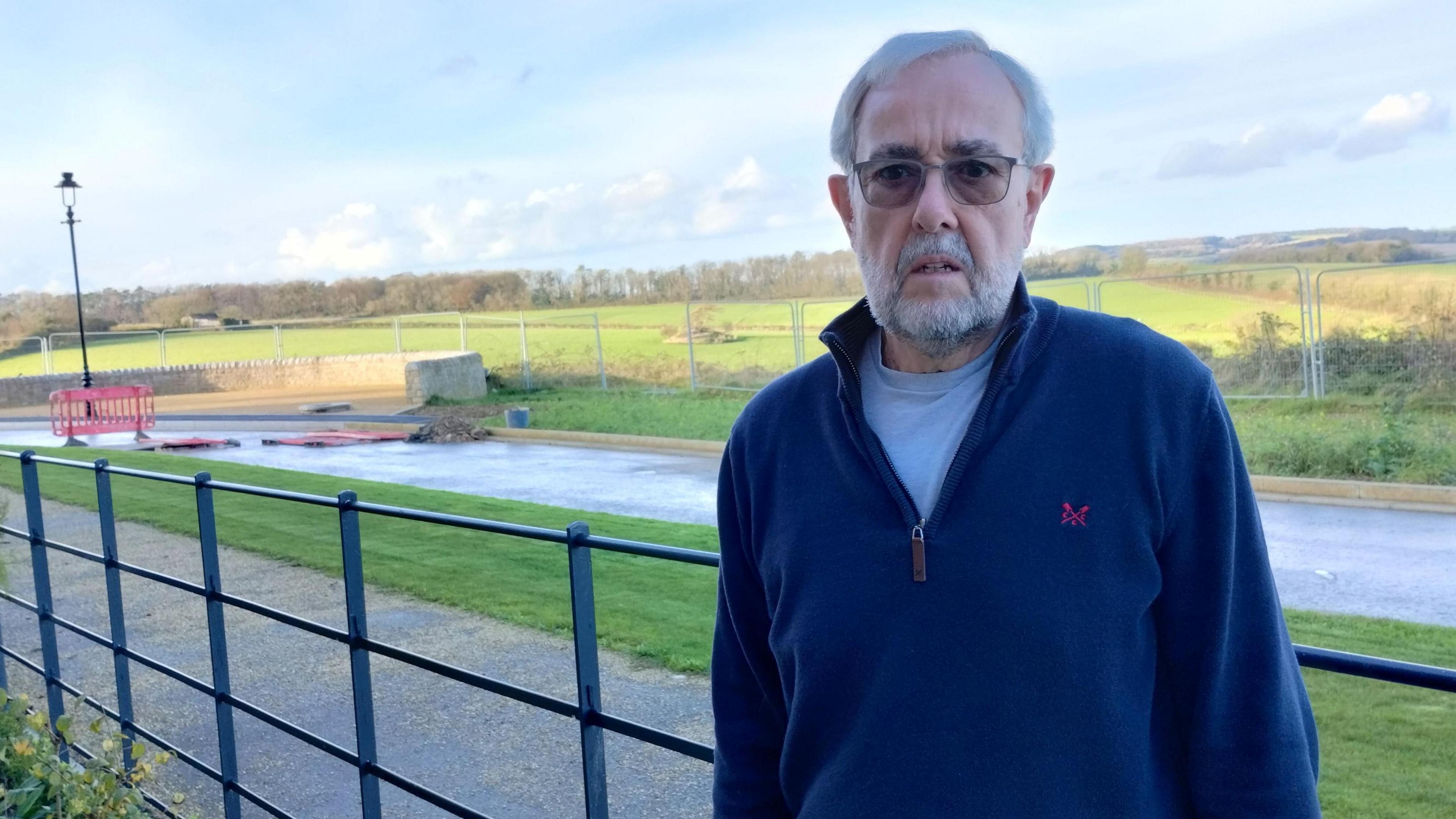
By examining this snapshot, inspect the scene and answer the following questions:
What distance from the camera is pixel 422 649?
19.5 feet

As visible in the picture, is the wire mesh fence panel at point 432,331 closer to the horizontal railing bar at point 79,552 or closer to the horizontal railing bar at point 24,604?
the horizontal railing bar at point 24,604

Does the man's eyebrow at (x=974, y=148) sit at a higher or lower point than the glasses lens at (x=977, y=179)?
higher

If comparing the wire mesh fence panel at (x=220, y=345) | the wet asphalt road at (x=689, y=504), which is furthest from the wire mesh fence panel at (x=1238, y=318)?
the wire mesh fence panel at (x=220, y=345)

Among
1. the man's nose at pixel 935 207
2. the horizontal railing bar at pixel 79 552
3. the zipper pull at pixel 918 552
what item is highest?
the man's nose at pixel 935 207

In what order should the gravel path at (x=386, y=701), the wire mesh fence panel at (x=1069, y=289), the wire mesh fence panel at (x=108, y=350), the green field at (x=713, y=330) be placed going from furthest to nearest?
1. the wire mesh fence panel at (x=108, y=350)
2. the wire mesh fence panel at (x=1069, y=289)
3. the green field at (x=713, y=330)
4. the gravel path at (x=386, y=701)

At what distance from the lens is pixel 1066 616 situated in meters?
1.55

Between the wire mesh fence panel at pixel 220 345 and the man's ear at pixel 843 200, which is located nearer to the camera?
the man's ear at pixel 843 200

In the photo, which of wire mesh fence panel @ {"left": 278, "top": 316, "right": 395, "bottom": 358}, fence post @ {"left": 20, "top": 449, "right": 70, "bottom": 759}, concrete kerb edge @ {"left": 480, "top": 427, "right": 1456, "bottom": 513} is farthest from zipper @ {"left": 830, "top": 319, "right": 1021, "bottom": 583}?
wire mesh fence panel @ {"left": 278, "top": 316, "right": 395, "bottom": 358}

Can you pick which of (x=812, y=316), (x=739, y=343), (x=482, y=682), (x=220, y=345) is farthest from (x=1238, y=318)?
(x=220, y=345)

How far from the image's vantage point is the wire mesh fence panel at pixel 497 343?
31656 millimetres

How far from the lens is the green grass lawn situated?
4062 mm

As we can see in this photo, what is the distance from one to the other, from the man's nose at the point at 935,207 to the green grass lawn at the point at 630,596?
3.12 ft

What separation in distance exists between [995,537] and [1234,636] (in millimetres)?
313

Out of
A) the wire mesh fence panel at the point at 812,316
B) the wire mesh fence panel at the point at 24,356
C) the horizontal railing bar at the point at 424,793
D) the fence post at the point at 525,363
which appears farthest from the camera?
the wire mesh fence panel at the point at 24,356
